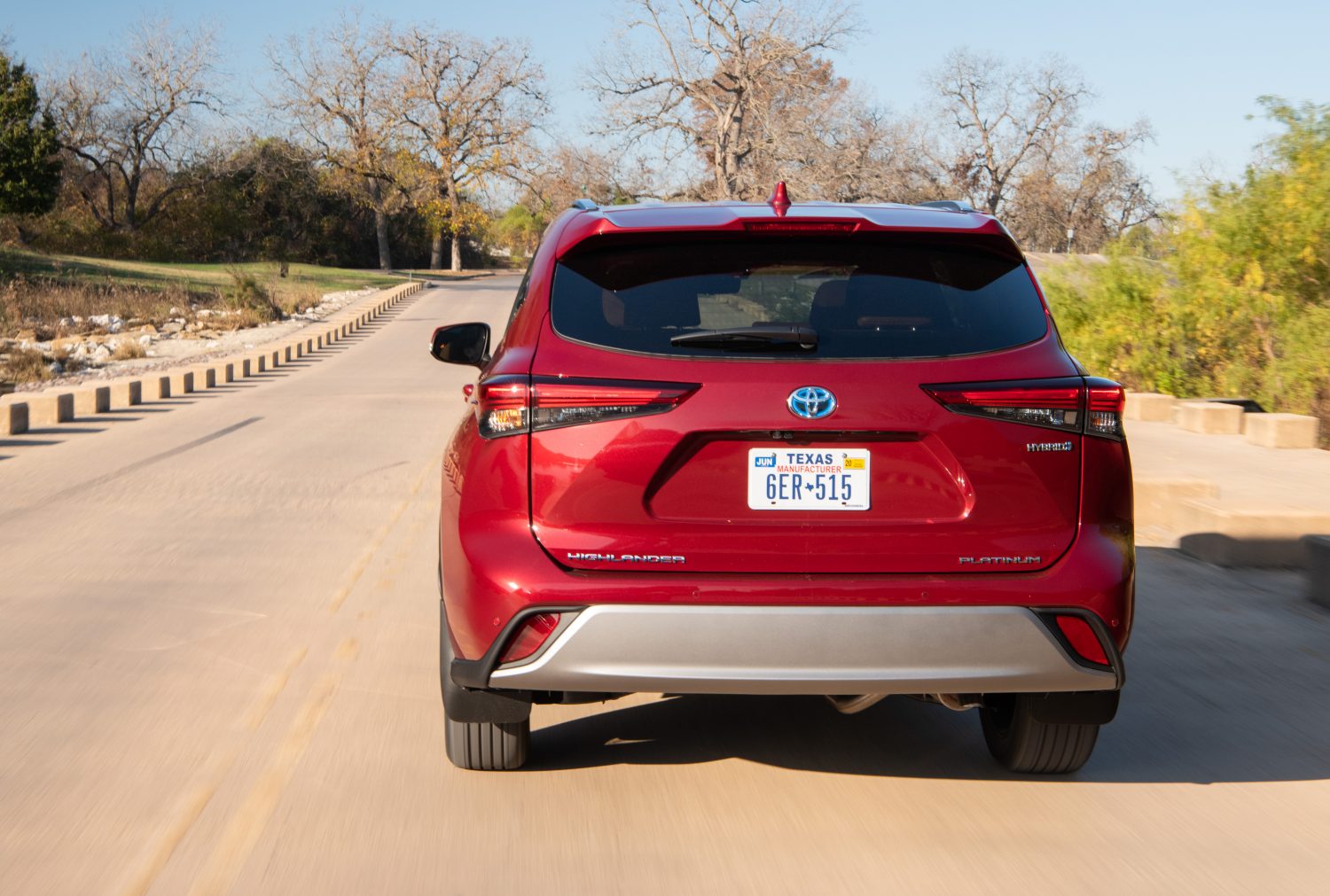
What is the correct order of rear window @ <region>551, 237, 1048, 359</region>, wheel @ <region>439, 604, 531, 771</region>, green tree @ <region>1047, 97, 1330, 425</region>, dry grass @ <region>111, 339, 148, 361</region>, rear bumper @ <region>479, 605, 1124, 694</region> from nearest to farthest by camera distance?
rear bumper @ <region>479, 605, 1124, 694</region> → rear window @ <region>551, 237, 1048, 359</region> → wheel @ <region>439, 604, 531, 771</region> → green tree @ <region>1047, 97, 1330, 425</region> → dry grass @ <region>111, 339, 148, 361</region>

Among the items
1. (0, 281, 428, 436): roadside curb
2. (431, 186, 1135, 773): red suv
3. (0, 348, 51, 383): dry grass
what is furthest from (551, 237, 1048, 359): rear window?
(0, 348, 51, 383): dry grass

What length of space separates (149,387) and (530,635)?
17.8 meters

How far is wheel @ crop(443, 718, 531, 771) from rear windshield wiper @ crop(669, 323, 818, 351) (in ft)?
4.41

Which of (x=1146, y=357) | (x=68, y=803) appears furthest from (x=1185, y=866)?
(x=1146, y=357)

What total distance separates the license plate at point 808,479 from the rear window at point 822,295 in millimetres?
301

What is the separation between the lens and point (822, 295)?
4.29 meters

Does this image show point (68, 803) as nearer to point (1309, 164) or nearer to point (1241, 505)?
point (1241, 505)

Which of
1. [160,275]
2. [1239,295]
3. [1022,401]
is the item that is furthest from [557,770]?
[160,275]

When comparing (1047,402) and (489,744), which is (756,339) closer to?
(1047,402)

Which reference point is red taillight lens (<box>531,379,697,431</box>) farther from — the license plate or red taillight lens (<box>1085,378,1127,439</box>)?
red taillight lens (<box>1085,378,1127,439</box>)

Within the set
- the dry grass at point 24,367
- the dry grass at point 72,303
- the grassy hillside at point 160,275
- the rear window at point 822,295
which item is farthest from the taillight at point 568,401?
the grassy hillside at point 160,275

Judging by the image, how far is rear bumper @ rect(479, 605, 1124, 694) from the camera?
3949 mm

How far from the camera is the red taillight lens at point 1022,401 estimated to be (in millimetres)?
4047

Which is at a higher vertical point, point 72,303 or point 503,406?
point 503,406
